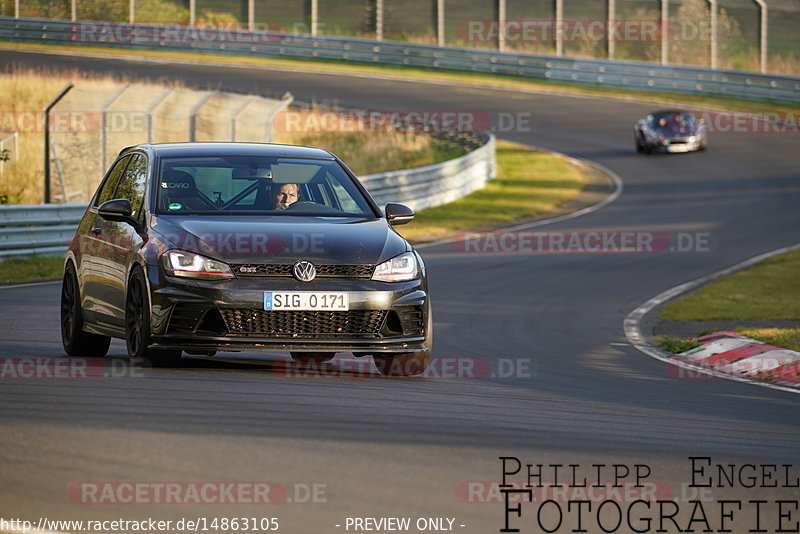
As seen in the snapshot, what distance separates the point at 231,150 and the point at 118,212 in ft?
3.64

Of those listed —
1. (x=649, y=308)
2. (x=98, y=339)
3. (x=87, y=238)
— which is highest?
(x=87, y=238)

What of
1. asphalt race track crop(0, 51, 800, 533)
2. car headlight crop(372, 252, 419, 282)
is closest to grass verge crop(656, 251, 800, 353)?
asphalt race track crop(0, 51, 800, 533)

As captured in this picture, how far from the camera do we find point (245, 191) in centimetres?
1027

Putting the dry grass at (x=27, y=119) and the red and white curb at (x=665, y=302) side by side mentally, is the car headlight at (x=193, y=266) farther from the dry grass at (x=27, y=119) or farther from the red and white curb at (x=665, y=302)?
the dry grass at (x=27, y=119)

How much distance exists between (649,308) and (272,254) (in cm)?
938

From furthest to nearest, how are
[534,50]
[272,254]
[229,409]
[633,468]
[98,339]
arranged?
1. [534,50]
2. [98,339]
3. [272,254]
4. [229,409]
5. [633,468]

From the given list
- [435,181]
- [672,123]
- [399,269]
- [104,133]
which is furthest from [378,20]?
[399,269]

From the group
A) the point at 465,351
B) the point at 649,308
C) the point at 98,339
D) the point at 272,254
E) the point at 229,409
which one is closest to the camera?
the point at 229,409

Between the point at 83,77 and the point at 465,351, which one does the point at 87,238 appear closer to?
the point at 465,351

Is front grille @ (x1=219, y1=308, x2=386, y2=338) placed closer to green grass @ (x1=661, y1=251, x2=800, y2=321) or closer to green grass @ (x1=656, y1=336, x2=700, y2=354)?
green grass @ (x1=656, y1=336, x2=700, y2=354)

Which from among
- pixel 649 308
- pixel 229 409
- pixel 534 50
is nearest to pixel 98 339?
pixel 229 409

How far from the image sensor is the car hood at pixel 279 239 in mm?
9305

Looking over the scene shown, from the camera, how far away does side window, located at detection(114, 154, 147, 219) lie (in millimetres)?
10406

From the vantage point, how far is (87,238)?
10.9 metres
